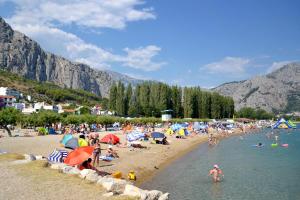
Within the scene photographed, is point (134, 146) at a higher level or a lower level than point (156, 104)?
lower

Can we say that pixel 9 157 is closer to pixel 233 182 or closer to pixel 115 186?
pixel 115 186

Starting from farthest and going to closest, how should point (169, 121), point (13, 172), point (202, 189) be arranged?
point (169, 121) < point (202, 189) < point (13, 172)

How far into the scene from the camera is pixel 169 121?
8838cm

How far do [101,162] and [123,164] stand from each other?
143 centimetres

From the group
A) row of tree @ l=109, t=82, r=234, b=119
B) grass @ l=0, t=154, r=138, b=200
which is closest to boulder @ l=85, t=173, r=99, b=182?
grass @ l=0, t=154, r=138, b=200

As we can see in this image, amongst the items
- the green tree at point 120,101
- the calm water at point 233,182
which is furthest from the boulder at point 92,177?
the green tree at point 120,101

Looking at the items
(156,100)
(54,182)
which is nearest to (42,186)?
(54,182)

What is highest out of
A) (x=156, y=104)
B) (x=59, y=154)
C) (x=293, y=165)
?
(x=156, y=104)

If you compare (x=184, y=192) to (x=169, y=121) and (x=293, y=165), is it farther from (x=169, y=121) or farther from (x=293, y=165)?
(x=169, y=121)

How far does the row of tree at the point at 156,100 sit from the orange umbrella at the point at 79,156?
78226mm

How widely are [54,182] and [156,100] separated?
87035 millimetres

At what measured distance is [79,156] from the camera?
→ 17125 millimetres

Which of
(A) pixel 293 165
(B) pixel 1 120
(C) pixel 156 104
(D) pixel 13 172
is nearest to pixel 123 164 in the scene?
(D) pixel 13 172

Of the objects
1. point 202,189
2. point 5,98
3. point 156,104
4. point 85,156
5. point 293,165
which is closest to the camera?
point 85,156
